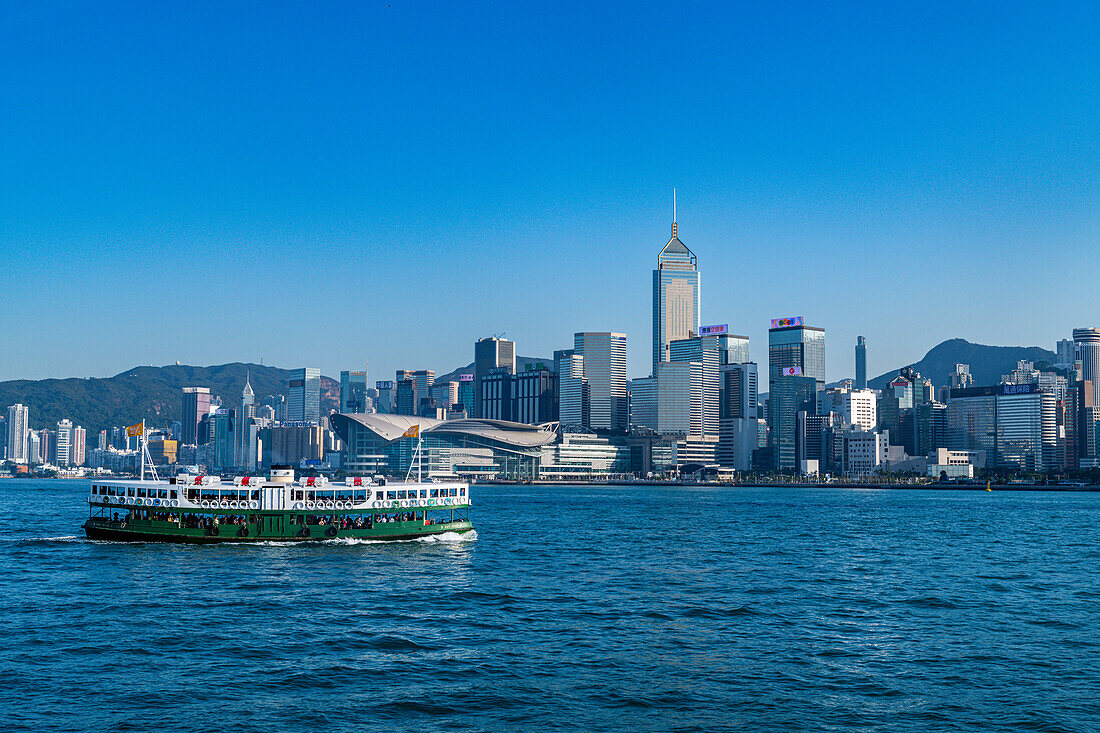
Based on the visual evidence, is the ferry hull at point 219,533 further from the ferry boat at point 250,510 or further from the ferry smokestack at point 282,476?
the ferry smokestack at point 282,476

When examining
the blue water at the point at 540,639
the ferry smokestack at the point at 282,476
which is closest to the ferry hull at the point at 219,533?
the blue water at the point at 540,639

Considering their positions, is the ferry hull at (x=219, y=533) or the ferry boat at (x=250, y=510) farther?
the ferry boat at (x=250, y=510)

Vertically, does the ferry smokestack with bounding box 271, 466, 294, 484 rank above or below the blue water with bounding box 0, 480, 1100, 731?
above

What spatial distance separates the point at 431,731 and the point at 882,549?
67.7 metres

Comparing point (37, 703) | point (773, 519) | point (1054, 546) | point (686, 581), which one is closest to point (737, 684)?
point (37, 703)

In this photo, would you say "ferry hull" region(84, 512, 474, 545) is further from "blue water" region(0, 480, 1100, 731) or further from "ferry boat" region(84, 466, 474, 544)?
"blue water" region(0, 480, 1100, 731)

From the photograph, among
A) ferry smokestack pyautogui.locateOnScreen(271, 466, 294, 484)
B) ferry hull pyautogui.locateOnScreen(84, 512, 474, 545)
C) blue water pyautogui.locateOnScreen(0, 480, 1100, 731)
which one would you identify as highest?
ferry smokestack pyautogui.locateOnScreen(271, 466, 294, 484)

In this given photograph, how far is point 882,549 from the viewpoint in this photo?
293ft

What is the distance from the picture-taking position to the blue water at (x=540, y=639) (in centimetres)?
3225

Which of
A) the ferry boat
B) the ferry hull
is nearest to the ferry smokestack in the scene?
the ferry boat

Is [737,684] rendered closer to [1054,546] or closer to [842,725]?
[842,725]

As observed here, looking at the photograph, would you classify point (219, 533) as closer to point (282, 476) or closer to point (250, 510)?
point (250, 510)

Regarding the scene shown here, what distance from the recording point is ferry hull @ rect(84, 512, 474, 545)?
268 ft

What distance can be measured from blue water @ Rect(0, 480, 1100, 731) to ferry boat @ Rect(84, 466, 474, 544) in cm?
195
